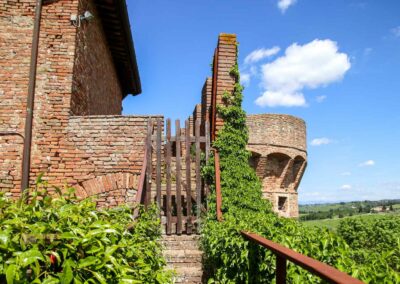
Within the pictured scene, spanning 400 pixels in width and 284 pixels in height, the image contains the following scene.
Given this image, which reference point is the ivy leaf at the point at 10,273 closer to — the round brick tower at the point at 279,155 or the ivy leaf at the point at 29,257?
the ivy leaf at the point at 29,257

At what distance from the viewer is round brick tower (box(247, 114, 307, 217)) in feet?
56.7

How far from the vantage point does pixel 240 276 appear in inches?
134

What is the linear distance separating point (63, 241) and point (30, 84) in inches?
235

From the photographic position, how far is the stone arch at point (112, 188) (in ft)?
21.9

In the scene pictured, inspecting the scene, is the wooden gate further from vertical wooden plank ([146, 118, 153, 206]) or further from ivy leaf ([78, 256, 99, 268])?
ivy leaf ([78, 256, 99, 268])

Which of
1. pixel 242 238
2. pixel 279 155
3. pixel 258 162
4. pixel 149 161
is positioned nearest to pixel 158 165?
pixel 149 161

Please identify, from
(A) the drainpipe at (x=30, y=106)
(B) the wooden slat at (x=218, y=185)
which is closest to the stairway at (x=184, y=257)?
(B) the wooden slat at (x=218, y=185)

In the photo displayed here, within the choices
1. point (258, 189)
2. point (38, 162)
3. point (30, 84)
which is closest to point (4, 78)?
point (30, 84)

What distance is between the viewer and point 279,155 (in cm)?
1808

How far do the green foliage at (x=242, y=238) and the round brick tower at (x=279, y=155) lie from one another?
400 inches

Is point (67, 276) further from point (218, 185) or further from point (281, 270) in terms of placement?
point (218, 185)

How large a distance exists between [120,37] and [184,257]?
23.5 feet

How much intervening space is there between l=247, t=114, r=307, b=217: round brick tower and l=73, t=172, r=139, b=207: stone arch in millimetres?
11058

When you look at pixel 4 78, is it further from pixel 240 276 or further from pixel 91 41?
pixel 240 276
